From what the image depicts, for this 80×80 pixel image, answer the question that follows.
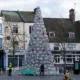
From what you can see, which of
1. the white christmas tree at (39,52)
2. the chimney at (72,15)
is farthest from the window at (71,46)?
the white christmas tree at (39,52)

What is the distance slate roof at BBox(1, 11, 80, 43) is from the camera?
67438 millimetres

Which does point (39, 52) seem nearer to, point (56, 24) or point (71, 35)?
point (56, 24)

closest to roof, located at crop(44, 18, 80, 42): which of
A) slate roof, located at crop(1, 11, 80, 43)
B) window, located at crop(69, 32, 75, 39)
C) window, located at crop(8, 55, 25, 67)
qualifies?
slate roof, located at crop(1, 11, 80, 43)

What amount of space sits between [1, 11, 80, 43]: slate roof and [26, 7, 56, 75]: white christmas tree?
68.2 feet

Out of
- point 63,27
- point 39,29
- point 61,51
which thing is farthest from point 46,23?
point 39,29

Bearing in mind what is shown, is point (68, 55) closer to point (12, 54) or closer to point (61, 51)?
point (61, 51)

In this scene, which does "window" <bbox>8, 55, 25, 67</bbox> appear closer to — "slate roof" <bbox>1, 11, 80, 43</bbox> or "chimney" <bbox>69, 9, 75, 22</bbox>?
"slate roof" <bbox>1, 11, 80, 43</bbox>

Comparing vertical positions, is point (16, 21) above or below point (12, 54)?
above

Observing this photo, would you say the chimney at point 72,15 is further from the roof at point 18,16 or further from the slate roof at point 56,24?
the roof at point 18,16

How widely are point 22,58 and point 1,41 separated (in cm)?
530

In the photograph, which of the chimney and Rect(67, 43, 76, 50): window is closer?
Rect(67, 43, 76, 50): window

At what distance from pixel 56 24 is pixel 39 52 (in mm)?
26573

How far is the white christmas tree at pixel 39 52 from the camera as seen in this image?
149 feet

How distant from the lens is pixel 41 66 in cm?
4366
